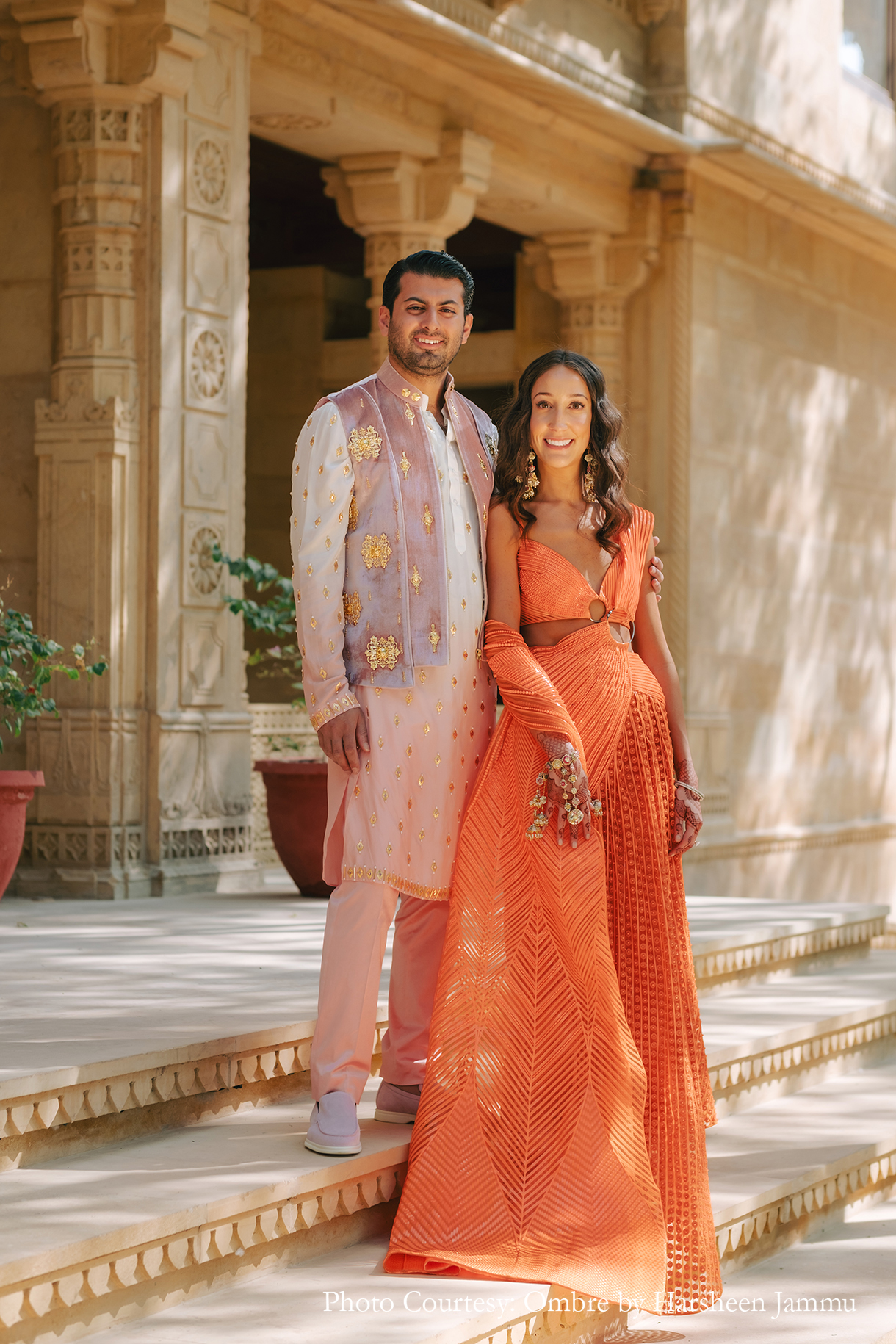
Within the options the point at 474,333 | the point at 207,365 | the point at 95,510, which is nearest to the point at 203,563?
the point at 95,510

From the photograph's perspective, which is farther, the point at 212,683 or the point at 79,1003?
the point at 212,683

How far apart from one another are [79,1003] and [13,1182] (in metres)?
1.09

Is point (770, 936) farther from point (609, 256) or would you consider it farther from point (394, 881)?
point (609, 256)

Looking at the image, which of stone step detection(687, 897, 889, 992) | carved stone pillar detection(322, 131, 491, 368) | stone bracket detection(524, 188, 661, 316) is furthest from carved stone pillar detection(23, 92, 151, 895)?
stone bracket detection(524, 188, 661, 316)

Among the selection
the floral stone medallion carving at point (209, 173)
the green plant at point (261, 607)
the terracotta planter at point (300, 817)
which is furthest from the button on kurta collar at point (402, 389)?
the floral stone medallion carving at point (209, 173)

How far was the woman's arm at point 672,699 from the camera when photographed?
365 centimetres

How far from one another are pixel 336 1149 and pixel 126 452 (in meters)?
3.83

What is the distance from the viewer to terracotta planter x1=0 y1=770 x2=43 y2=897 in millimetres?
5672

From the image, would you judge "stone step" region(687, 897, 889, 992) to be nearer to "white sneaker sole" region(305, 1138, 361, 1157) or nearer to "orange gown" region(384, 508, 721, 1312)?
"orange gown" region(384, 508, 721, 1312)

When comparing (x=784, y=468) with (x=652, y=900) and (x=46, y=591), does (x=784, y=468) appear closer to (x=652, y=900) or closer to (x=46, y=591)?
(x=46, y=591)

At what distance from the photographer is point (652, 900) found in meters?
3.54

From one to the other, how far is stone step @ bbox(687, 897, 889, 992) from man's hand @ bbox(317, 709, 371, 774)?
2256 mm

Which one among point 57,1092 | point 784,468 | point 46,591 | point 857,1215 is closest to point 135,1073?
point 57,1092

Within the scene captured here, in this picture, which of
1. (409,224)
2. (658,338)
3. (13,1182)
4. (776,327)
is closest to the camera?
(13,1182)
